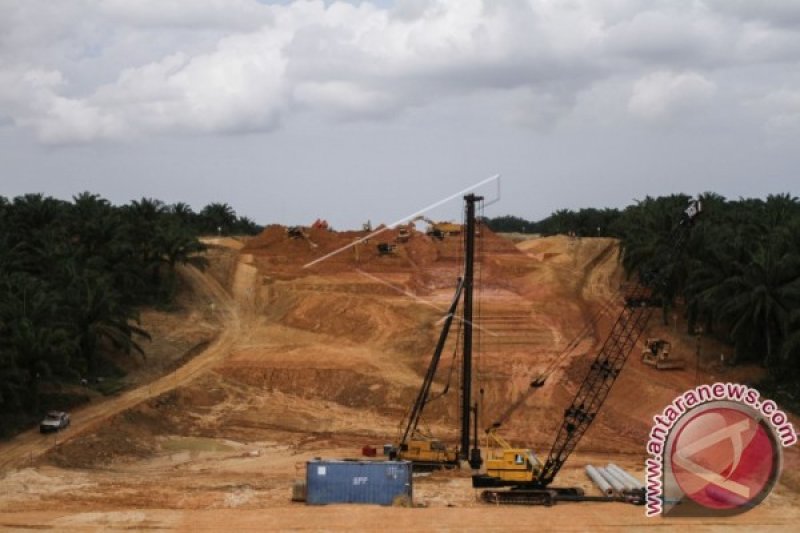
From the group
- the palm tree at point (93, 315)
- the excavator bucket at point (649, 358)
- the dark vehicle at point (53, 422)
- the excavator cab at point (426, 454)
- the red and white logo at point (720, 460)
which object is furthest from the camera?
the excavator bucket at point (649, 358)

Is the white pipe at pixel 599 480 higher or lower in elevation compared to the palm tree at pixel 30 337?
lower

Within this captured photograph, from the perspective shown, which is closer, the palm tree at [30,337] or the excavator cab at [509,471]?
the excavator cab at [509,471]

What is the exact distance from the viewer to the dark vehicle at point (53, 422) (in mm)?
42031

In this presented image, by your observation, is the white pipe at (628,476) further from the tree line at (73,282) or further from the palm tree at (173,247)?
the palm tree at (173,247)

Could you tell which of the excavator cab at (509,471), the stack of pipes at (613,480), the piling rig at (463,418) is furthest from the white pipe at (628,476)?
the piling rig at (463,418)

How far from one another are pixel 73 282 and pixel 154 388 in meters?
7.68

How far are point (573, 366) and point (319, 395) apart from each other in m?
16.0

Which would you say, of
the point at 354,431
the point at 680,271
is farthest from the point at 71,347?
the point at 680,271

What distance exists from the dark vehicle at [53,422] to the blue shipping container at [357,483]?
51.8 feet

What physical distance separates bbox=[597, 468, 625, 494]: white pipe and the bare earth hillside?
114 centimetres

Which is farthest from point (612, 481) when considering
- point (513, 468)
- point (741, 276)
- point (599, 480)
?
point (741, 276)

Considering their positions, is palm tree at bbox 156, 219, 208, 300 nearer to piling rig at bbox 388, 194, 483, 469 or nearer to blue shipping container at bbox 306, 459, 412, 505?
piling rig at bbox 388, 194, 483, 469

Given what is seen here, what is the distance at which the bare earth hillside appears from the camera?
3200cm

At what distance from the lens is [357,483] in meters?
33.2
